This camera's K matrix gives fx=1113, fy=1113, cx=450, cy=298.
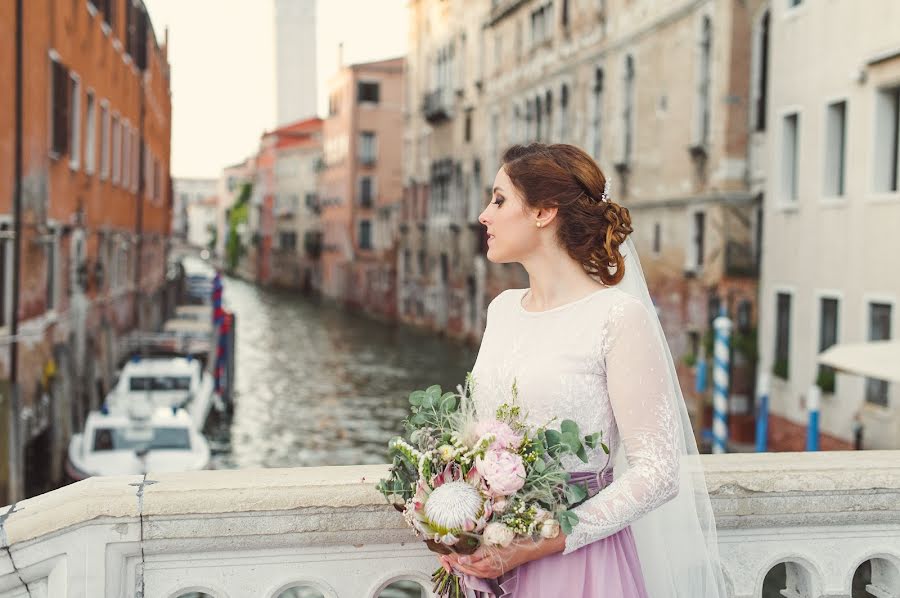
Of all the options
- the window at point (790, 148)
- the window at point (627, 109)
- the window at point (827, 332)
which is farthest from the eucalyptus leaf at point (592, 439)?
the window at point (627, 109)

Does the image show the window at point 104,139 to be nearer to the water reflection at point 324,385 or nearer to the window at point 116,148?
the window at point 116,148

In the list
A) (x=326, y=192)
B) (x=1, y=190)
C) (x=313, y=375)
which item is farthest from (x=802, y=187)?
(x=326, y=192)

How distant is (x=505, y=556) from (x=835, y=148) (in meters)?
11.9

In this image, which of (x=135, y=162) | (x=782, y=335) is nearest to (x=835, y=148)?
(x=782, y=335)

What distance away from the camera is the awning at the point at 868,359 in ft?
30.2

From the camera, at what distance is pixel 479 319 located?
29.4 meters

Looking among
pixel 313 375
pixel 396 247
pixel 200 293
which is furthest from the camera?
pixel 200 293

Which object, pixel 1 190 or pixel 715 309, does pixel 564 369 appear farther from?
pixel 715 309

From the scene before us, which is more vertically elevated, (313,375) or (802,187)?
(802,187)

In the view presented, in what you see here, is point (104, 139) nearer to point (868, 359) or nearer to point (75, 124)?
point (75, 124)

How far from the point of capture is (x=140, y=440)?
507 inches

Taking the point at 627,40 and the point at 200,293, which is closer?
the point at 627,40

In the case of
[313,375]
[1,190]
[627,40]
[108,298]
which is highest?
[627,40]

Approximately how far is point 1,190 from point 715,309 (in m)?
9.57
